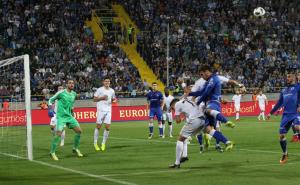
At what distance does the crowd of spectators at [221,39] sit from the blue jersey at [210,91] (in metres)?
30.5

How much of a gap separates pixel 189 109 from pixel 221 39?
37168 millimetres

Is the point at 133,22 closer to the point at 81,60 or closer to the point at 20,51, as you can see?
the point at 81,60

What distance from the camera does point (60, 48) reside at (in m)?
45.3

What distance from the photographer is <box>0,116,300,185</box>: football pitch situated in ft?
42.6

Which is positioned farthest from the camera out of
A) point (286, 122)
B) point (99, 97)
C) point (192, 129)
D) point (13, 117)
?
point (13, 117)

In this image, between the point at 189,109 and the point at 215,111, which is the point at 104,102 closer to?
the point at 189,109

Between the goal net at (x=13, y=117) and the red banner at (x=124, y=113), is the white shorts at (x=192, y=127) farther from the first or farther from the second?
the red banner at (x=124, y=113)

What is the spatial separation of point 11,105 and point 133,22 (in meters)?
24.4

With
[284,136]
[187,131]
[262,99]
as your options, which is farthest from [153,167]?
[262,99]

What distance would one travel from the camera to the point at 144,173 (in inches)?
558

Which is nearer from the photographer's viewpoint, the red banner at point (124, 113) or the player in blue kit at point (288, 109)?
the player in blue kit at point (288, 109)

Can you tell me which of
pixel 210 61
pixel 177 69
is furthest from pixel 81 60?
pixel 210 61

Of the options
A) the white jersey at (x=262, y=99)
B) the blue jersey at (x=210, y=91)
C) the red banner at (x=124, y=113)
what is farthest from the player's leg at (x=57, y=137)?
the white jersey at (x=262, y=99)

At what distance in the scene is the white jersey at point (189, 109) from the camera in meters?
15.0
